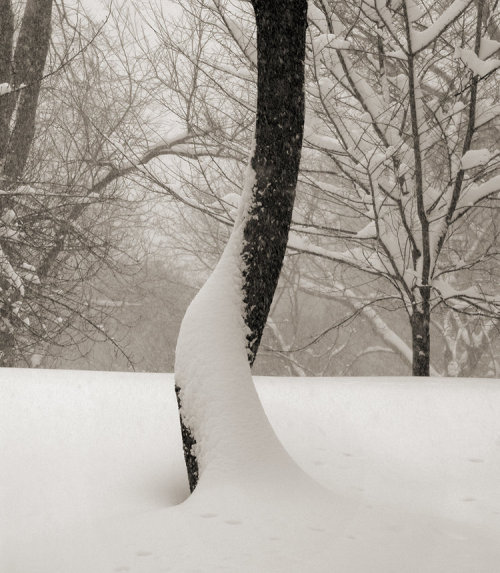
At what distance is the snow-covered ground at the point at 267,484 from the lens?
7.79 ft

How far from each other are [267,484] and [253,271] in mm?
899

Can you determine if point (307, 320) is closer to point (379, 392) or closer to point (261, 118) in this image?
point (379, 392)

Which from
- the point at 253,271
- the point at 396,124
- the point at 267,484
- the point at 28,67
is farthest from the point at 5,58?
the point at 267,484

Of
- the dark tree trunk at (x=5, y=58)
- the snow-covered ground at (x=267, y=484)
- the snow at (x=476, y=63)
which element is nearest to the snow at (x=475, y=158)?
the snow at (x=476, y=63)

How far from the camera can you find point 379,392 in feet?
14.0

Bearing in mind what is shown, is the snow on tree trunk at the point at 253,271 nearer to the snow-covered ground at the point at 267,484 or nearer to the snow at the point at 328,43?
the snow-covered ground at the point at 267,484

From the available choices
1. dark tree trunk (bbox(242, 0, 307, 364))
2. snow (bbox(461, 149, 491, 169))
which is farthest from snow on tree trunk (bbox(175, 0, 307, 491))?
snow (bbox(461, 149, 491, 169))

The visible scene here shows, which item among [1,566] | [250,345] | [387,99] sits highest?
[387,99]

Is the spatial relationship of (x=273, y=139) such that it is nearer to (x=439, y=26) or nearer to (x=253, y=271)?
(x=253, y=271)

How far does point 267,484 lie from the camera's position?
281 centimetres

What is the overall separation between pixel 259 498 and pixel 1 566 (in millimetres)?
922

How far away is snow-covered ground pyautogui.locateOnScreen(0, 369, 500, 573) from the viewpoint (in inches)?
93.5

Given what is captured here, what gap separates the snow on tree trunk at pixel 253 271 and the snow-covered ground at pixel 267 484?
30cm

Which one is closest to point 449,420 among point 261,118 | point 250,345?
point 250,345
